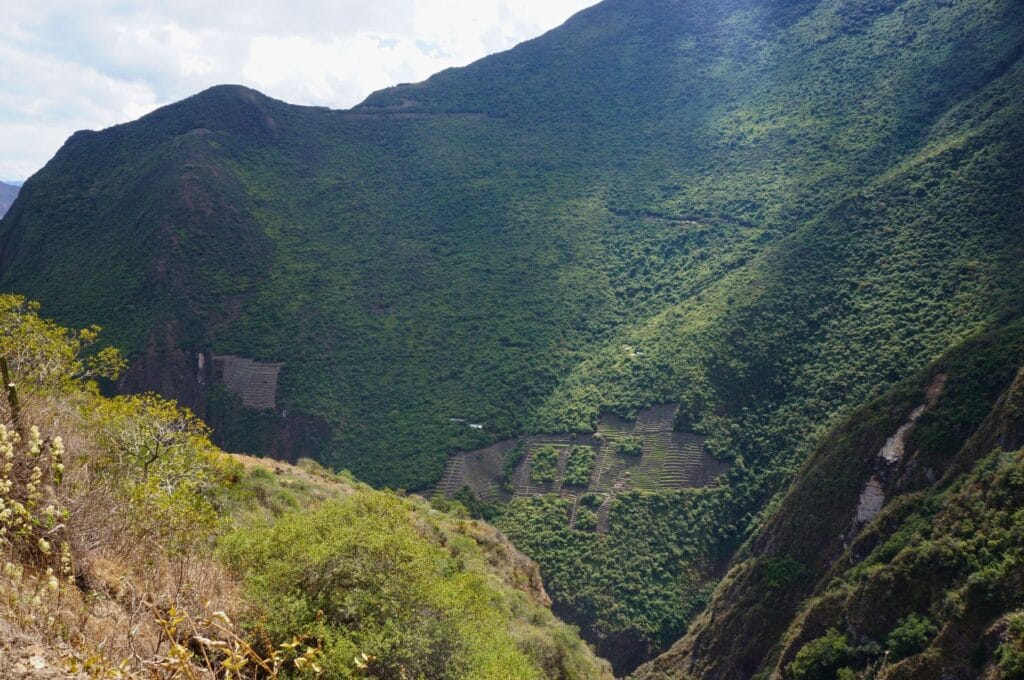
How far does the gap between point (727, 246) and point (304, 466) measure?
51.3 m

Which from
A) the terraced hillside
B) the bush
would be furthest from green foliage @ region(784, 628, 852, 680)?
the bush

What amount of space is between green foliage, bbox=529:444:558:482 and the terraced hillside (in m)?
0.25

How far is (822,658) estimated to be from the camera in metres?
29.4

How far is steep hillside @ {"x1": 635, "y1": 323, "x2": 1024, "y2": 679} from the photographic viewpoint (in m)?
24.6

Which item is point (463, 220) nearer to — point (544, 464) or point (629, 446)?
point (544, 464)

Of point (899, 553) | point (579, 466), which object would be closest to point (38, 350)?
point (899, 553)

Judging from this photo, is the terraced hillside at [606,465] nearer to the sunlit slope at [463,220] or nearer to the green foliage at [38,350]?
the sunlit slope at [463,220]

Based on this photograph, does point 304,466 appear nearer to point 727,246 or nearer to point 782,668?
point 782,668

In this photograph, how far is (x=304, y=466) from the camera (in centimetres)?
5003

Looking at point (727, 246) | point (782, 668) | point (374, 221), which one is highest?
point (374, 221)

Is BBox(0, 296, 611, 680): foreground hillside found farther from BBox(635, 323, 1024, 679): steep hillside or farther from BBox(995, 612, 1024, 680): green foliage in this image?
BBox(995, 612, 1024, 680): green foliage

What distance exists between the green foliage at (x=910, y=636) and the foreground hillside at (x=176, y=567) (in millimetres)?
13468

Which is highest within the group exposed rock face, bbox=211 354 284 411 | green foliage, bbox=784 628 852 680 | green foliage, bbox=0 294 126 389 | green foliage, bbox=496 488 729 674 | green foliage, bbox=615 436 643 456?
green foliage, bbox=0 294 126 389

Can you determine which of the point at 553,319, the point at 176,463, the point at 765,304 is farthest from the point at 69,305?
the point at 765,304
